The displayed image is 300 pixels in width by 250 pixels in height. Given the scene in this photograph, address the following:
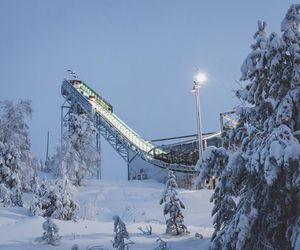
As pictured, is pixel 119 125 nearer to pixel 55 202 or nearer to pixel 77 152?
pixel 77 152

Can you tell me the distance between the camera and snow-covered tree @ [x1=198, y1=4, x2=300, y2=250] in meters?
6.64

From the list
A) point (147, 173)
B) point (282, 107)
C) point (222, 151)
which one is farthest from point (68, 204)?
point (147, 173)

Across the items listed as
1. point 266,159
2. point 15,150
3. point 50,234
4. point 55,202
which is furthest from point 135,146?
point 266,159

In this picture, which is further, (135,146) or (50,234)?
(135,146)

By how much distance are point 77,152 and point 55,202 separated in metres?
20.3

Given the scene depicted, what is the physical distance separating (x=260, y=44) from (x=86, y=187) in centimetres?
2748

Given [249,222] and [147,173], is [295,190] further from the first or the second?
[147,173]

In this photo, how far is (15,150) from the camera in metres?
25.3

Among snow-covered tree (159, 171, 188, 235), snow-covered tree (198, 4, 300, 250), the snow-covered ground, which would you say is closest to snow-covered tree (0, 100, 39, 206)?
the snow-covered ground

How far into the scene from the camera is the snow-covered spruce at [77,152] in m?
34.7

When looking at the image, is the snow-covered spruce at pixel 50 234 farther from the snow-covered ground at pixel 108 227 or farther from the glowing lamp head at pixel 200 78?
the glowing lamp head at pixel 200 78

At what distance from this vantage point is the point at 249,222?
22.9 feet

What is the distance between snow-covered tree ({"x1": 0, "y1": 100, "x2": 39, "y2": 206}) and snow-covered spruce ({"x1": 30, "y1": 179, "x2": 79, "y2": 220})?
727 centimetres

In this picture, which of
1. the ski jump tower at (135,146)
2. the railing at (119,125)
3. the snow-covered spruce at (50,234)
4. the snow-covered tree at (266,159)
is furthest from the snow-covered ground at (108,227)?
the railing at (119,125)
